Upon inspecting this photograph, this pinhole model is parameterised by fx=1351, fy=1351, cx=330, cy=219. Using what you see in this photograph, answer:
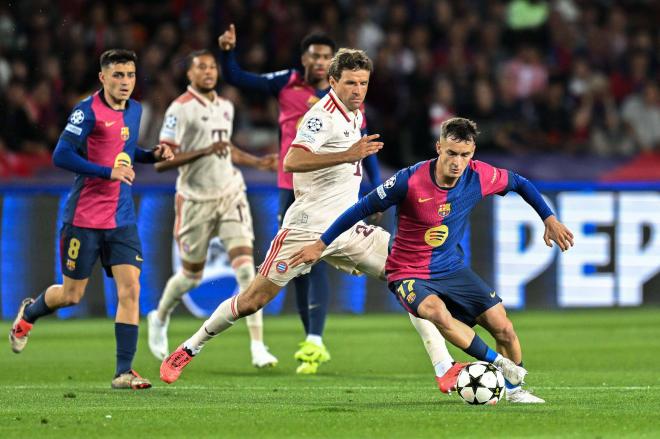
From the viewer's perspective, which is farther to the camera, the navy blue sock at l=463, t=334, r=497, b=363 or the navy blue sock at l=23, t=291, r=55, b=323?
the navy blue sock at l=23, t=291, r=55, b=323

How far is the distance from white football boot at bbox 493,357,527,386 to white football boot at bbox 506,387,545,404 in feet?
0.43

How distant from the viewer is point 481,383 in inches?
319

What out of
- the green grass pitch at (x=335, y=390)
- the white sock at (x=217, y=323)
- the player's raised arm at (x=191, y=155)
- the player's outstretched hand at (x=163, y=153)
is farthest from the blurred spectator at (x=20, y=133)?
the white sock at (x=217, y=323)

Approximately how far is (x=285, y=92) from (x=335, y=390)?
2990 millimetres

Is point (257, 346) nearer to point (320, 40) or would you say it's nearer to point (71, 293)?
point (71, 293)

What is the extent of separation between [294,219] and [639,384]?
2690 millimetres

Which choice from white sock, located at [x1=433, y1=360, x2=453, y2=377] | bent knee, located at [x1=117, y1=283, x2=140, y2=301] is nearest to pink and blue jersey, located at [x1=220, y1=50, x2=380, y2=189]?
bent knee, located at [x1=117, y1=283, x2=140, y2=301]


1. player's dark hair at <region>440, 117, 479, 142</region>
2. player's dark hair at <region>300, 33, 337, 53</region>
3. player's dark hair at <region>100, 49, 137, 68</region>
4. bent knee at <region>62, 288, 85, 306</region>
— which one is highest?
player's dark hair at <region>300, 33, 337, 53</region>

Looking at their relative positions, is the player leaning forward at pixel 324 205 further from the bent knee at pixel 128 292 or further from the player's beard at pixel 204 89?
the player's beard at pixel 204 89

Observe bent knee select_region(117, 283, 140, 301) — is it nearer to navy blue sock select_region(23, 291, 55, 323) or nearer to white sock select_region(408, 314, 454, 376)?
navy blue sock select_region(23, 291, 55, 323)

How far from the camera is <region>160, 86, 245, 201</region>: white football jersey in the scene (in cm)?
1165

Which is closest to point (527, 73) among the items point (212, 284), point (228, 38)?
point (212, 284)

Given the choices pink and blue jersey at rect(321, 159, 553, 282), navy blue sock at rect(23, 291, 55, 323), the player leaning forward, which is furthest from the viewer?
navy blue sock at rect(23, 291, 55, 323)

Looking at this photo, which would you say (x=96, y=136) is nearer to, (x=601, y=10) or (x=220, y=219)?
(x=220, y=219)
